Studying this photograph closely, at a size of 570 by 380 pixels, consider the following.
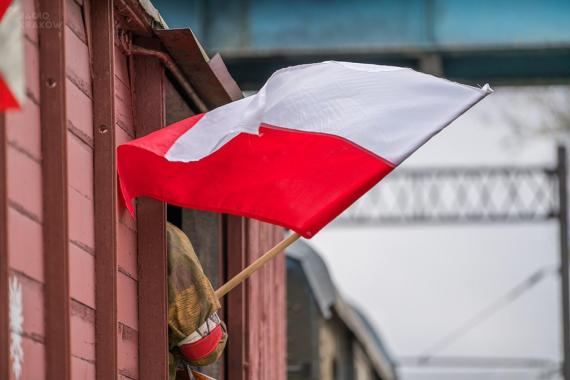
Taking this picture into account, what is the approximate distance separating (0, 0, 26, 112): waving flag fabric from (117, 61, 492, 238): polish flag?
2282mm

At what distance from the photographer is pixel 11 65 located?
6121 mm

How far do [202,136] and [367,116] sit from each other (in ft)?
2.43

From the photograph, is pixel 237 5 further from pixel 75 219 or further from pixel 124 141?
Answer: pixel 75 219

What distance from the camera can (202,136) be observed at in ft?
28.5

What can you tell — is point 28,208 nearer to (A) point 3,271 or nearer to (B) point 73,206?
(A) point 3,271

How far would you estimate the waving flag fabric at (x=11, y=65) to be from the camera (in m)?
6.10

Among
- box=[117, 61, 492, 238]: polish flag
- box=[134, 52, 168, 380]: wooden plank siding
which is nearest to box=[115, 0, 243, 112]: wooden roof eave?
box=[117, 61, 492, 238]: polish flag

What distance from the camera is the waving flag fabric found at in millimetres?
6098

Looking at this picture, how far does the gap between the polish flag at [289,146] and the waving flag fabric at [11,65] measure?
228 centimetres

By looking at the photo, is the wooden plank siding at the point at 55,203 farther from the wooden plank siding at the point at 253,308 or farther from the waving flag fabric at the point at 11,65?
the wooden plank siding at the point at 253,308

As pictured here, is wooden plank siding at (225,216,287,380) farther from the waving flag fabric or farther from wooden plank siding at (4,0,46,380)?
the waving flag fabric

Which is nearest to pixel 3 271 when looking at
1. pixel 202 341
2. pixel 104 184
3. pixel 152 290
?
pixel 104 184

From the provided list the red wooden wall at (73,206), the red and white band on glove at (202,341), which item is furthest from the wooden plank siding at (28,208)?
the red and white band on glove at (202,341)

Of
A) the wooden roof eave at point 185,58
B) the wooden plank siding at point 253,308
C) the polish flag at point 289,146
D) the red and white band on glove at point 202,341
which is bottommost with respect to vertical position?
the red and white band on glove at point 202,341
